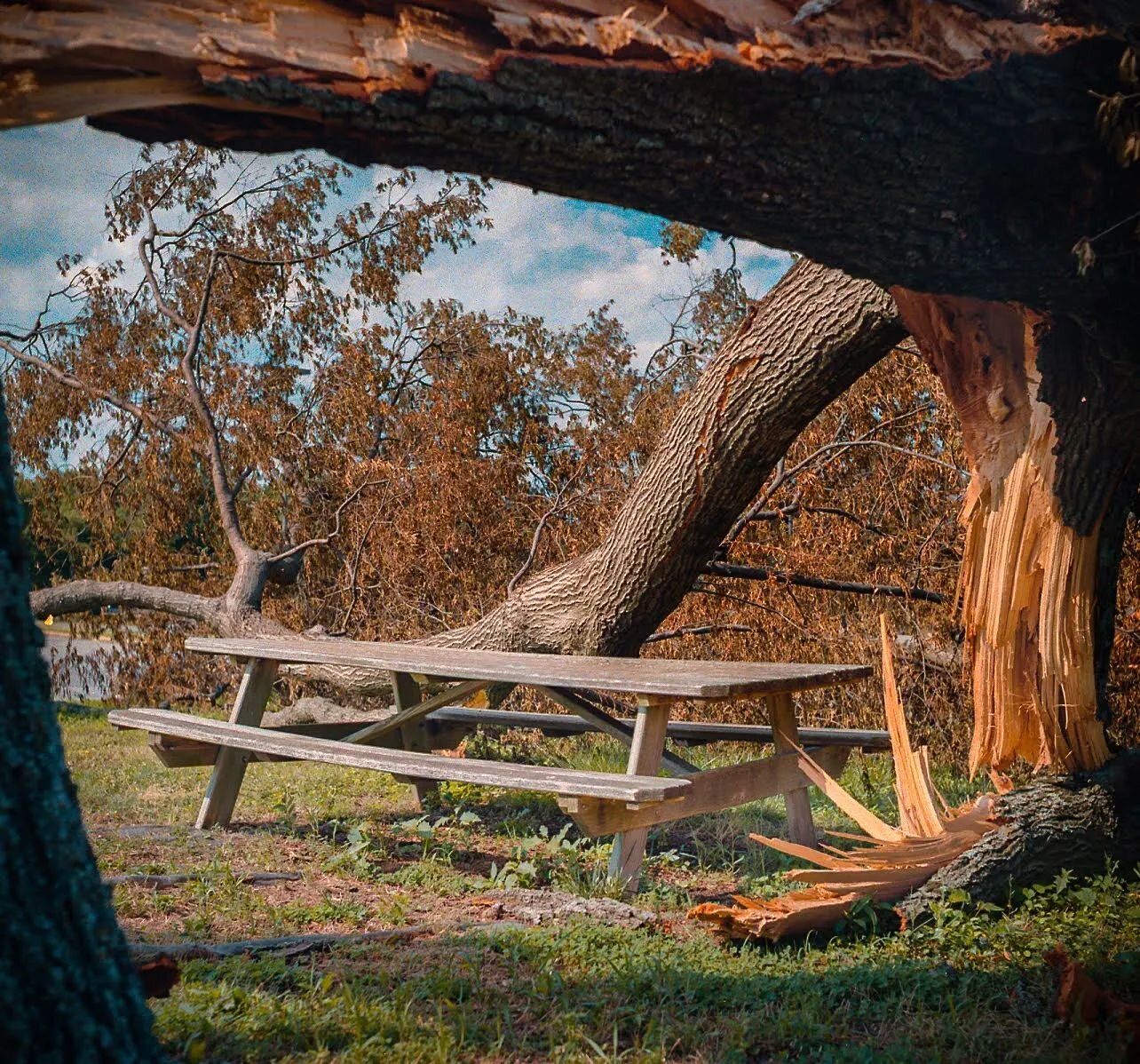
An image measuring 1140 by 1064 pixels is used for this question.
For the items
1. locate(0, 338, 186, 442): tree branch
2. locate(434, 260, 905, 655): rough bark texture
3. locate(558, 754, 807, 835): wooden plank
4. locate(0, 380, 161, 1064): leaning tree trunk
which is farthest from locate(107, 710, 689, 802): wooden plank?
locate(0, 338, 186, 442): tree branch

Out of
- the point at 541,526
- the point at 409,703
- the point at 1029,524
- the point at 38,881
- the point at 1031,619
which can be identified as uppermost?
the point at 1029,524

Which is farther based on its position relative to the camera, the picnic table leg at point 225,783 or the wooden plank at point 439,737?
the picnic table leg at point 225,783

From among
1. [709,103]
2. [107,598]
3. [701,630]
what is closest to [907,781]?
[709,103]

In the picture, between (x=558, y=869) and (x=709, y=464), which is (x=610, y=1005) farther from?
(x=709, y=464)

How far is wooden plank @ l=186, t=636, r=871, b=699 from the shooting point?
402 cm

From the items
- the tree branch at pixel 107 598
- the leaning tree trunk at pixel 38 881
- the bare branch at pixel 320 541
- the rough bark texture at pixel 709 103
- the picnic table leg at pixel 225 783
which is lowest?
the picnic table leg at pixel 225 783

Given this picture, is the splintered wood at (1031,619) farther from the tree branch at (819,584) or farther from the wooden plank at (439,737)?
the tree branch at (819,584)

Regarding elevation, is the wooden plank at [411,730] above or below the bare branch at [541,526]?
below

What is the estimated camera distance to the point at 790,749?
4.76 meters

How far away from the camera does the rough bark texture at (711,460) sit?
4.79 meters

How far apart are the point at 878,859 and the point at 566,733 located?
8.91 ft

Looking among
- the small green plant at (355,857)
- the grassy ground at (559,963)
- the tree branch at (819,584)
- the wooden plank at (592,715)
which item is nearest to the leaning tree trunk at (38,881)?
the grassy ground at (559,963)

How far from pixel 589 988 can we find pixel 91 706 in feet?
30.6

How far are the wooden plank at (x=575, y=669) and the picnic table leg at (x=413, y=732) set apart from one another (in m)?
0.36
